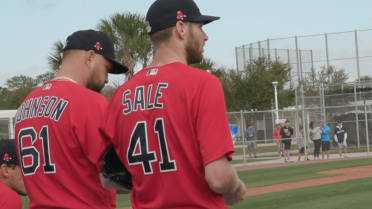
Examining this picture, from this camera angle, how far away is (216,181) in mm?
2531

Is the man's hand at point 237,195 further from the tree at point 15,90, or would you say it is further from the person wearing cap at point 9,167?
the tree at point 15,90

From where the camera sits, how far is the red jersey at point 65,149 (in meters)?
3.32

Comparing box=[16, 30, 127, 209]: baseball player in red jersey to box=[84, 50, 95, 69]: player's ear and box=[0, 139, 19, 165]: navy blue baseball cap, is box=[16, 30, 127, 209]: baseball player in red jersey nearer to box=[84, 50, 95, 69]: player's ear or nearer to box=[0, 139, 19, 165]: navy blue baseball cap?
box=[84, 50, 95, 69]: player's ear

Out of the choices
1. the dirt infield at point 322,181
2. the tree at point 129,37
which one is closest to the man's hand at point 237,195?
the dirt infield at point 322,181

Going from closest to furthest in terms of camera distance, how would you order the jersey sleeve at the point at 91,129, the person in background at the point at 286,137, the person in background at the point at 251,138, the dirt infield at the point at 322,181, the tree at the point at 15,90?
the jersey sleeve at the point at 91,129 < the dirt infield at the point at 322,181 < the person in background at the point at 286,137 < the person in background at the point at 251,138 < the tree at the point at 15,90

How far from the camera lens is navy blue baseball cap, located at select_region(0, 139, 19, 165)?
4547 mm

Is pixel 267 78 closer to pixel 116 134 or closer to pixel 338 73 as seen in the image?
pixel 338 73

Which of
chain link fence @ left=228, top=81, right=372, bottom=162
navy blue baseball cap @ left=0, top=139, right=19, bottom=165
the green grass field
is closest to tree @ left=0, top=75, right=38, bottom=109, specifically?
chain link fence @ left=228, top=81, right=372, bottom=162

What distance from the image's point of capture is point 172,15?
9.58 ft

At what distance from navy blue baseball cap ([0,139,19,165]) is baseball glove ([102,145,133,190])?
1669 mm

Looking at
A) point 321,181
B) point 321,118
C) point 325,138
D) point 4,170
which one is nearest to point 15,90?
point 321,118

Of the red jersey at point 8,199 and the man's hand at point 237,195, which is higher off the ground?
the man's hand at point 237,195

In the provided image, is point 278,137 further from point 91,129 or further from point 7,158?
point 91,129

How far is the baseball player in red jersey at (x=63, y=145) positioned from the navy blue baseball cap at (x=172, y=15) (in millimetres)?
685
